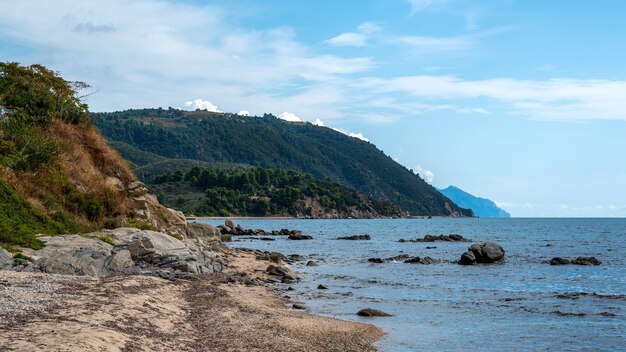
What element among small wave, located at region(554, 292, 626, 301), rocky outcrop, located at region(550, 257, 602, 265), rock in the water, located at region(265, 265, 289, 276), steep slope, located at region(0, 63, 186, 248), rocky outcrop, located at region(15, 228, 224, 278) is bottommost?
rock in the water, located at region(265, 265, 289, 276)

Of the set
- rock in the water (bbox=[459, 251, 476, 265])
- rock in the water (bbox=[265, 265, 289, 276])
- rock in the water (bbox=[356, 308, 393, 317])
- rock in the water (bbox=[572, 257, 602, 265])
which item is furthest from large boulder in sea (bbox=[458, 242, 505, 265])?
rock in the water (bbox=[356, 308, 393, 317])

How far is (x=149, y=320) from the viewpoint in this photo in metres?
16.4

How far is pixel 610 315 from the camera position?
85.2 ft

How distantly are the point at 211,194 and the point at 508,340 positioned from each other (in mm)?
170403

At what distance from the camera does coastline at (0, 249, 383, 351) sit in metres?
12.5

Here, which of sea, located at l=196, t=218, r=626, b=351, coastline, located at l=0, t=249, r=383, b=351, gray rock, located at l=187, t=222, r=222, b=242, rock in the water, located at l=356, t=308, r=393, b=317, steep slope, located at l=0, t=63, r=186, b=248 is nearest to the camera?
coastline, located at l=0, t=249, r=383, b=351

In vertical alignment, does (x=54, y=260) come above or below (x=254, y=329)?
above

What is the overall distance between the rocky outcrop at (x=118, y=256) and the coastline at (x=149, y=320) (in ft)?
5.70

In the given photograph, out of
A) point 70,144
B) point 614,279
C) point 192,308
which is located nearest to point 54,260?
point 192,308

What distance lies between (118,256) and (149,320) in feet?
33.3

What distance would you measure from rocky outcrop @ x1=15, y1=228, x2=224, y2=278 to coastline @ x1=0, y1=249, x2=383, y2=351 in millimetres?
1739

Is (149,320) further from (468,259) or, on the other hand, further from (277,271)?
(468,259)

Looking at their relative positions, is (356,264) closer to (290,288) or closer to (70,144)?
(290,288)

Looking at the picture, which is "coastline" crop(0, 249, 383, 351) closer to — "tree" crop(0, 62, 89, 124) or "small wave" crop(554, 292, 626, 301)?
"small wave" crop(554, 292, 626, 301)
